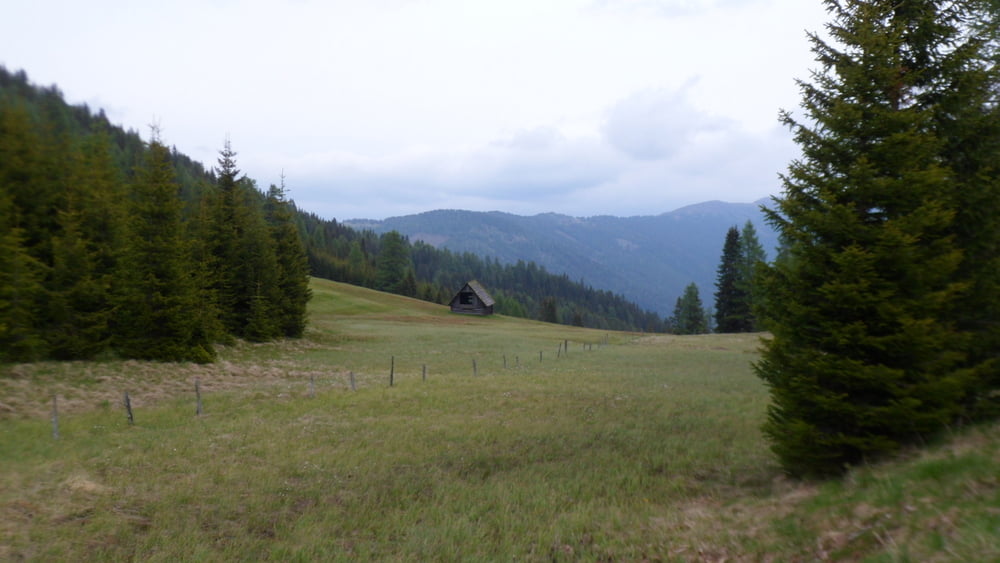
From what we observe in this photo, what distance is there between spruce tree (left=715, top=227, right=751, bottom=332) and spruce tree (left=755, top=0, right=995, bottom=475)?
58220mm

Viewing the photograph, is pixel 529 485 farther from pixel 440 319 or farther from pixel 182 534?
pixel 440 319

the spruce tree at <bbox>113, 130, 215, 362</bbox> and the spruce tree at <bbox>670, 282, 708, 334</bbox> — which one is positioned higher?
the spruce tree at <bbox>113, 130, 215, 362</bbox>

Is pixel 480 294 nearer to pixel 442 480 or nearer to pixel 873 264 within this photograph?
pixel 442 480

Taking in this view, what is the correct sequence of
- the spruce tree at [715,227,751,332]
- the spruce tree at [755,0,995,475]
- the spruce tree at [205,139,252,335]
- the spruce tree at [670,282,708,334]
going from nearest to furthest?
the spruce tree at [755,0,995,475] → the spruce tree at [205,139,252,335] → the spruce tree at [715,227,751,332] → the spruce tree at [670,282,708,334]

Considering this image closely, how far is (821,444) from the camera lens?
9078mm

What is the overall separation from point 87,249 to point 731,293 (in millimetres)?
66755

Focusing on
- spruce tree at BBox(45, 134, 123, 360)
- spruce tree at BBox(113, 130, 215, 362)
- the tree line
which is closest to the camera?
the tree line

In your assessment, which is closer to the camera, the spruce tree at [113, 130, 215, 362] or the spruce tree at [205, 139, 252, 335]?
the spruce tree at [113, 130, 215, 362]

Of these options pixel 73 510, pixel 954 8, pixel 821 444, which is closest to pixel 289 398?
pixel 73 510

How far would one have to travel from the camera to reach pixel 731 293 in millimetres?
66688

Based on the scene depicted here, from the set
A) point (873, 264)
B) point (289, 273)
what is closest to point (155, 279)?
point (289, 273)

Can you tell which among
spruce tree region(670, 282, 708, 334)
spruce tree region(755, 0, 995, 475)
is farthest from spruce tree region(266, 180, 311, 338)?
spruce tree region(670, 282, 708, 334)

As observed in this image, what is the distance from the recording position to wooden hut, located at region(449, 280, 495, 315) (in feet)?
281

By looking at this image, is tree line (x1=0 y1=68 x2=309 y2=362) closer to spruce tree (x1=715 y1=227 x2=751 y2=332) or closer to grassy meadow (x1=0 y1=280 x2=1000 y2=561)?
grassy meadow (x1=0 y1=280 x2=1000 y2=561)
